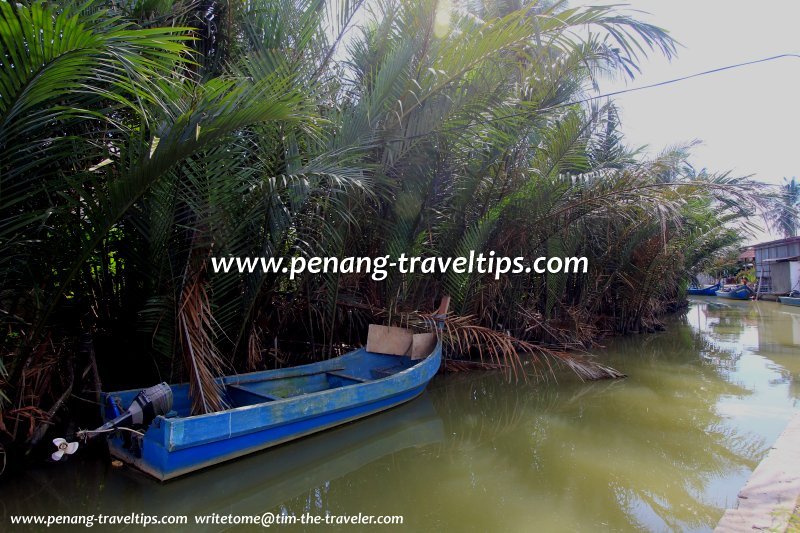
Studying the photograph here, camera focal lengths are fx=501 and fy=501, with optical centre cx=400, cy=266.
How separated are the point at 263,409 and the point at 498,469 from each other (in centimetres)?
190

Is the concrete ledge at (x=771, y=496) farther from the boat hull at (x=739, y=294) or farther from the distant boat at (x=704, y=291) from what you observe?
the distant boat at (x=704, y=291)

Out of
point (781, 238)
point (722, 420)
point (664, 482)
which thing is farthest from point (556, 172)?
point (781, 238)

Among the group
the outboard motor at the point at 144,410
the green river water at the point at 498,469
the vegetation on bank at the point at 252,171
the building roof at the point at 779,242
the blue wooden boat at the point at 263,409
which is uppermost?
the building roof at the point at 779,242

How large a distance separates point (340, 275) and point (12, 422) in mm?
3079

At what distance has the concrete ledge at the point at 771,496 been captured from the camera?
264cm

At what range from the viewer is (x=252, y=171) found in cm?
387

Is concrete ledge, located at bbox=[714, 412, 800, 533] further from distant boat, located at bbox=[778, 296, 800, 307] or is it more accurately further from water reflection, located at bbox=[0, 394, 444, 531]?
distant boat, located at bbox=[778, 296, 800, 307]

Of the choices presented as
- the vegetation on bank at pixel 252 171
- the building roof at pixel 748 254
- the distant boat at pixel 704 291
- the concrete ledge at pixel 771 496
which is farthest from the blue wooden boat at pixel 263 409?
the building roof at pixel 748 254

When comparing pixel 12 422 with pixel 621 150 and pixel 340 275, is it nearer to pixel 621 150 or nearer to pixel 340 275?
pixel 340 275

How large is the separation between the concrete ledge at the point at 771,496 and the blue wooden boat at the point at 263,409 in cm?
289

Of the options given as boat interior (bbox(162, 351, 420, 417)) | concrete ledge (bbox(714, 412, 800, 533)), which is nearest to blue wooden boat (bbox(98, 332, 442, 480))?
boat interior (bbox(162, 351, 420, 417))

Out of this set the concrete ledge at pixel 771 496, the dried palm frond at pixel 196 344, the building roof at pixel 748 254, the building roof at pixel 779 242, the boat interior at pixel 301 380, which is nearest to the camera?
the concrete ledge at pixel 771 496

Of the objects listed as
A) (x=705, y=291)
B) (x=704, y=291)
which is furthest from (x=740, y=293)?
(x=704, y=291)

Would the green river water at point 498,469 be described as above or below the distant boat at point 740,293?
below
